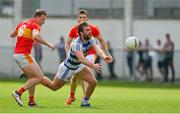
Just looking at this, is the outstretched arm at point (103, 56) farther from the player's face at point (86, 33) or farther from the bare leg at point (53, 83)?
the bare leg at point (53, 83)

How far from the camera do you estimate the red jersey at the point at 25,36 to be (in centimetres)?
1959

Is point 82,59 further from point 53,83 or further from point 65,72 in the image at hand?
point 53,83

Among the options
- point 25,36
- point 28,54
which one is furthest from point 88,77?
point 25,36

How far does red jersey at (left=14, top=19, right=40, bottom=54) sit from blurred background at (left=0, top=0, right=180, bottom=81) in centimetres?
2210

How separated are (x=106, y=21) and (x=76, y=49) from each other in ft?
85.8

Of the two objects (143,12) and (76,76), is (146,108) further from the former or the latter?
(143,12)

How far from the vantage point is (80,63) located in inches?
765

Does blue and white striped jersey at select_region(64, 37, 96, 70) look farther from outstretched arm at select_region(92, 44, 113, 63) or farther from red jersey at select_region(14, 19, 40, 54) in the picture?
red jersey at select_region(14, 19, 40, 54)

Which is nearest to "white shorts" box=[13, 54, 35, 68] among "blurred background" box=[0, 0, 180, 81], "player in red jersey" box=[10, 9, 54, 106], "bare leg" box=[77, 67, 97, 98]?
"player in red jersey" box=[10, 9, 54, 106]

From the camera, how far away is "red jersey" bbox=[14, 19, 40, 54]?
1959 cm

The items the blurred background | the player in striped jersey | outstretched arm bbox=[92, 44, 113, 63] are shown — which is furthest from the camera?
the blurred background

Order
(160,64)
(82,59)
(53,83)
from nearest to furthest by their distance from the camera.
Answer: (82,59), (53,83), (160,64)

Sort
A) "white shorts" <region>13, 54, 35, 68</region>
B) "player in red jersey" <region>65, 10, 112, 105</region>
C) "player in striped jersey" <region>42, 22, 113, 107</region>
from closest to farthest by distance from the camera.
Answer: "player in striped jersey" <region>42, 22, 113, 107</region>
"white shorts" <region>13, 54, 35, 68</region>
"player in red jersey" <region>65, 10, 112, 105</region>

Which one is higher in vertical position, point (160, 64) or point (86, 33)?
point (86, 33)
